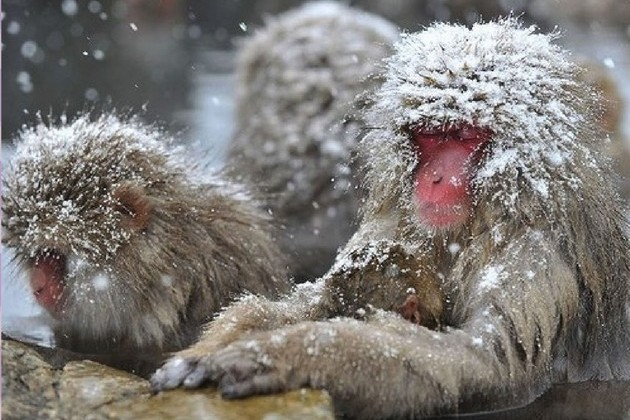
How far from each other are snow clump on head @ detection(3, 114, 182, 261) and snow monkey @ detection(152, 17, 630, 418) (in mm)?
728

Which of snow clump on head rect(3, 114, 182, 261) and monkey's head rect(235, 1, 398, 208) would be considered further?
monkey's head rect(235, 1, 398, 208)

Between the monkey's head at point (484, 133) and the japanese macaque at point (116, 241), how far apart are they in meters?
0.87

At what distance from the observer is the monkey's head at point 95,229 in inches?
156

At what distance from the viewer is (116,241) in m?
3.96

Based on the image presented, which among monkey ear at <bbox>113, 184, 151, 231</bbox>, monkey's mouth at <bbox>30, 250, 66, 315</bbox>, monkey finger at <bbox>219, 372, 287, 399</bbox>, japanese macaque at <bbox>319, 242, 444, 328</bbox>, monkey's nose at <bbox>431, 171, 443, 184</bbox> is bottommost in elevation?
monkey finger at <bbox>219, 372, 287, 399</bbox>

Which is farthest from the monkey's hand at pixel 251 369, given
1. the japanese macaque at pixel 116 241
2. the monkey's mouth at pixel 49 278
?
the monkey's mouth at pixel 49 278

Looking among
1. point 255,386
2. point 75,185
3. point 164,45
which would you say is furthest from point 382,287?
point 164,45

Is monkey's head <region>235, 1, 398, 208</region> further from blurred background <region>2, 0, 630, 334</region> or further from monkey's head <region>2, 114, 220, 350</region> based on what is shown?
monkey's head <region>2, 114, 220, 350</region>

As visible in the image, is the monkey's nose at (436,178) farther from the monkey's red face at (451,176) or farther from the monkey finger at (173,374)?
the monkey finger at (173,374)

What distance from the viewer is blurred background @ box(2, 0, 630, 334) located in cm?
830

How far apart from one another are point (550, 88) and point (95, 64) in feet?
22.7

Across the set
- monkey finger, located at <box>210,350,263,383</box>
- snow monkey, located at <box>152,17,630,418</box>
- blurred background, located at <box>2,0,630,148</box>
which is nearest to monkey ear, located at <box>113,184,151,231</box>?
snow monkey, located at <box>152,17,630,418</box>

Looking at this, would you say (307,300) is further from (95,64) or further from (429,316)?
(95,64)

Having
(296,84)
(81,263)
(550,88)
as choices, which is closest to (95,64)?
(296,84)
